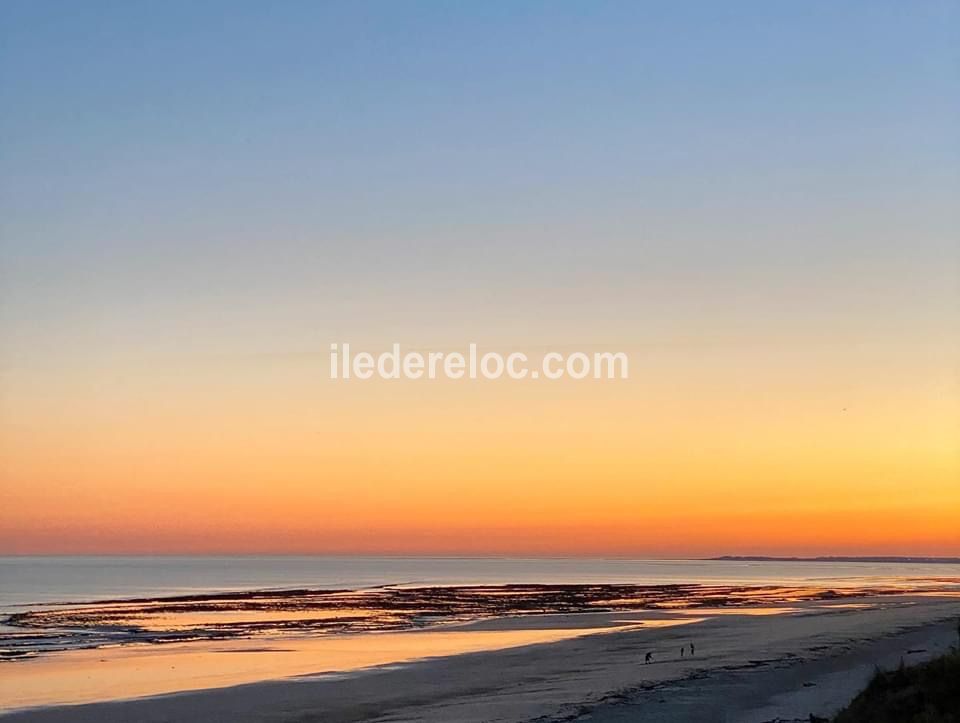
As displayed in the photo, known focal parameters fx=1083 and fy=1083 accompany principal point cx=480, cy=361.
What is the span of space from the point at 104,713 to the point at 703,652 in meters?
18.6

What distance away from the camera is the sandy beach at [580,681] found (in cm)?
2236

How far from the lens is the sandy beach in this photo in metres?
22.4

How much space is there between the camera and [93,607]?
61031mm

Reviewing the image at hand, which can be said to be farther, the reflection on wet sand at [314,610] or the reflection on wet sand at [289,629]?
the reflection on wet sand at [314,610]

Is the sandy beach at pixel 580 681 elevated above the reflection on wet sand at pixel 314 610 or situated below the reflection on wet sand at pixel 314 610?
below

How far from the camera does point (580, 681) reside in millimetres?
27734

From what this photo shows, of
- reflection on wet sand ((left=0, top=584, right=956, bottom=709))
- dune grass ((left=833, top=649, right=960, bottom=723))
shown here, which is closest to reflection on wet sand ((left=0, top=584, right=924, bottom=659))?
reflection on wet sand ((left=0, top=584, right=956, bottom=709))

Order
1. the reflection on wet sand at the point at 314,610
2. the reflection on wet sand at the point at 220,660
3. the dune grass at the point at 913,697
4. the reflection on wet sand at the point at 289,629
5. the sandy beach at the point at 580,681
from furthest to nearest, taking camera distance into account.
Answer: the reflection on wet sand at the point at 314,610
the reflection on wet sand at the point at 289,629
the reflection on wet sand at the point at 220,660
the sandy beach at the point at 580,681
the dune grass at the point at 913,697

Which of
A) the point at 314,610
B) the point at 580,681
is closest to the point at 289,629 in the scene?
the point at 314,610

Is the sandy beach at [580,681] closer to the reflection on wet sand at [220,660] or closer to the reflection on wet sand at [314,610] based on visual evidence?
the reflection on wet sand at [220,660]

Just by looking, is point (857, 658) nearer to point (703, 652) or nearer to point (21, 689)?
point (703, 652)

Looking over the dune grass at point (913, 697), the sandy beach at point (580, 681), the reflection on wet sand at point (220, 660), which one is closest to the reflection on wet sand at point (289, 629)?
the reflection on wet sand at point (220, 660)

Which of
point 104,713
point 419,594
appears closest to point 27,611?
point 419,594

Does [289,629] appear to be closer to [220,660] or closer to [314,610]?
[220,660]
